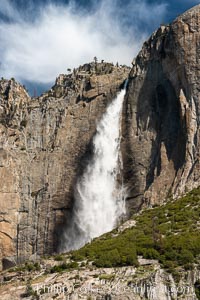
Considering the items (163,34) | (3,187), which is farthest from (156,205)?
(3,187)

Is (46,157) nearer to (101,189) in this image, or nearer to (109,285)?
(101,189)

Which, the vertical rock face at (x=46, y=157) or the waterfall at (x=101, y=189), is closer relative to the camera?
the waterfall at (x=101, y=189)

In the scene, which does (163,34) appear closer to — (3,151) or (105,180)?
Result: (105,180)

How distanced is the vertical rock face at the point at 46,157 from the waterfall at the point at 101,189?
4.33 ft

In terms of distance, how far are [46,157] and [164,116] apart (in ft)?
59.9

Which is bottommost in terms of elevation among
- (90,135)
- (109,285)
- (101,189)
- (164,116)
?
(109,285)

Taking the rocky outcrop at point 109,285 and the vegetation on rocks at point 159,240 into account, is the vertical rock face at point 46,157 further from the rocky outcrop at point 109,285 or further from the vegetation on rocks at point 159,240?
the rocky outcrop at point 109,285

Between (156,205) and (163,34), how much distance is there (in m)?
20.2

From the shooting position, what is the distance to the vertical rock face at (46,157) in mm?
77812

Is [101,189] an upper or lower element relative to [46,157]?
lower

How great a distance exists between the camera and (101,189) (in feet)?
247

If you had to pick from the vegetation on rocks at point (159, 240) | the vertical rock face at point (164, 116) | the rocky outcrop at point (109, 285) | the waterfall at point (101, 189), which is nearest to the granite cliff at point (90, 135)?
the vertical rock face at point (164, 116)

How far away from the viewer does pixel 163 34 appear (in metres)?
71.4

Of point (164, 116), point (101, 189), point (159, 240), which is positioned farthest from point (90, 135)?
point (159, 240)
